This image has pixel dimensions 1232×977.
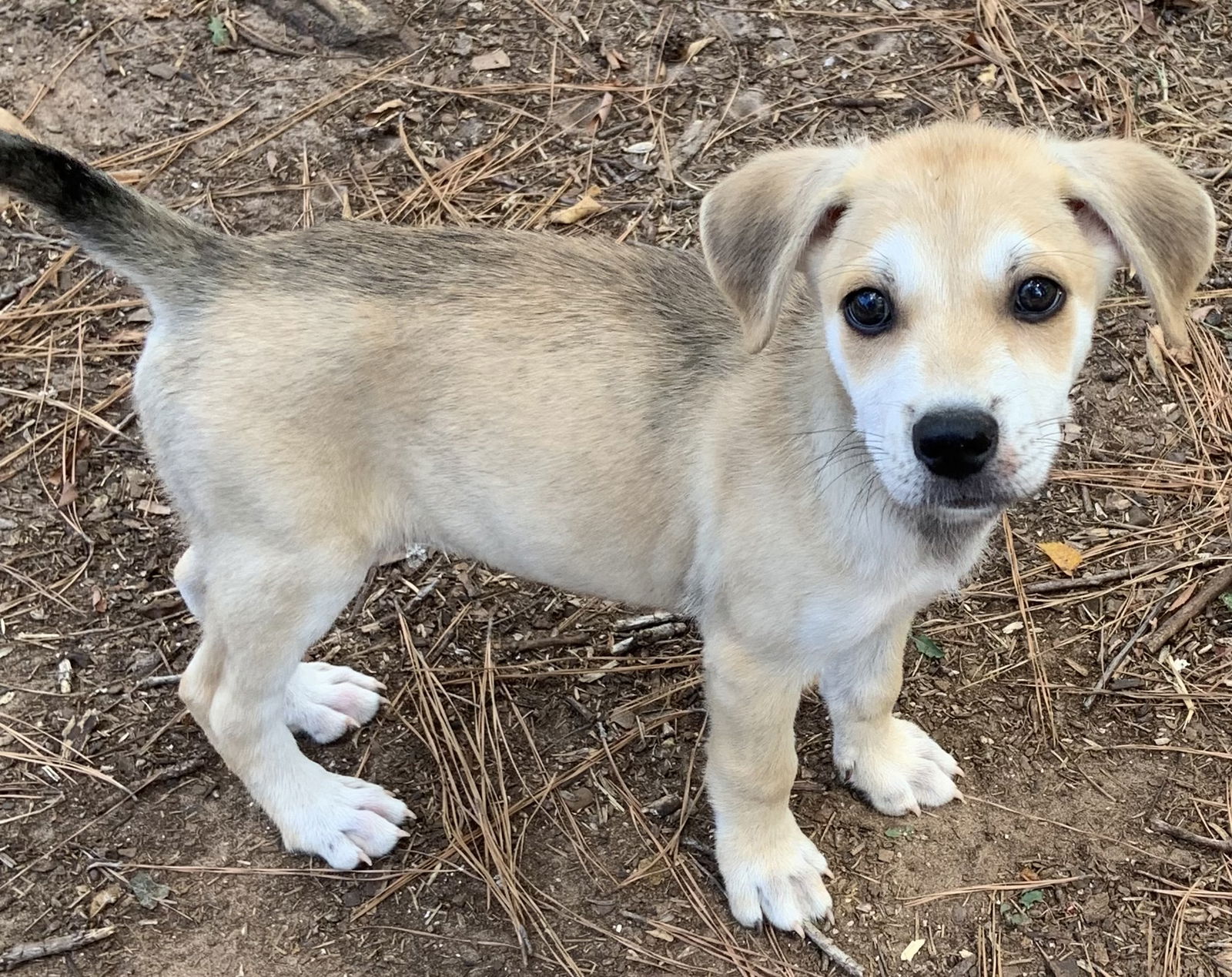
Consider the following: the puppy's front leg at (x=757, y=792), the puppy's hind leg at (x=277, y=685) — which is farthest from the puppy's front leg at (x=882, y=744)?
the puppy's hind leg at (x=277, y=685)

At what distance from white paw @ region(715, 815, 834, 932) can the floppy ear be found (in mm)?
1972

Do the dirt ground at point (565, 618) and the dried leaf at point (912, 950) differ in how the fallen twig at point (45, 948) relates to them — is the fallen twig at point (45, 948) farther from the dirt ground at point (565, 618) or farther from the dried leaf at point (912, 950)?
the dried leaf at point (912, 950)

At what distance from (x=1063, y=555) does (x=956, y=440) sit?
2.28 metres

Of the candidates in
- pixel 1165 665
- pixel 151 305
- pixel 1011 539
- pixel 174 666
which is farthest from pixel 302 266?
pixel 1165 665

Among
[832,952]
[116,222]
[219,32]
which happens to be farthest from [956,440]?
[219,32]

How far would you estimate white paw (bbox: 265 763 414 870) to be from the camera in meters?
3.84

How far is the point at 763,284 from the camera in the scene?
2982mm

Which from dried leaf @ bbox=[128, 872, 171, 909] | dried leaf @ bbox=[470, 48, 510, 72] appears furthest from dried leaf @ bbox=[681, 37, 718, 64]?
dried leaf @ bbox=[128, 872, 171, 909]

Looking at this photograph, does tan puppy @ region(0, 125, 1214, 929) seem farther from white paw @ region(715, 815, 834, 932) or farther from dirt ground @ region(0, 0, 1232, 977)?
dirt ground @ region(0, 0, 1232, 977)

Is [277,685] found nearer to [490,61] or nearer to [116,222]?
[116,222]

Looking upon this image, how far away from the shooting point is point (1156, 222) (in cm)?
282

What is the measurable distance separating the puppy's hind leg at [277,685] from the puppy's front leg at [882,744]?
5.25ft

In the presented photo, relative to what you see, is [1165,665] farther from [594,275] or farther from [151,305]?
[151,305]

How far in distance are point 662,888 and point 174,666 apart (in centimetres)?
208
